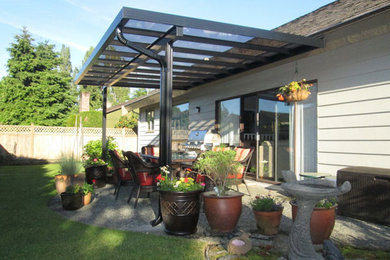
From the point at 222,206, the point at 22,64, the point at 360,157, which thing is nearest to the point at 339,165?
the point at 360,157

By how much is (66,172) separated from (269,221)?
3.86 meters

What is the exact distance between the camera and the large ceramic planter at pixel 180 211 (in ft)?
10.2

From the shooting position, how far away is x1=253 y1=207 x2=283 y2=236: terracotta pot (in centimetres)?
307

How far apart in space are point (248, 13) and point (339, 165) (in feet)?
26.9

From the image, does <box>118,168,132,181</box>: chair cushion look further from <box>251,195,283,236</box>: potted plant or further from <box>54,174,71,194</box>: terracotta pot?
<box>251,195,283,236</box>: potted plant

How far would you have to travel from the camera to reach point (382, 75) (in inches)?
162

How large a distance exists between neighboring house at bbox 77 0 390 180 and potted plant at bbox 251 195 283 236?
80.3 inches

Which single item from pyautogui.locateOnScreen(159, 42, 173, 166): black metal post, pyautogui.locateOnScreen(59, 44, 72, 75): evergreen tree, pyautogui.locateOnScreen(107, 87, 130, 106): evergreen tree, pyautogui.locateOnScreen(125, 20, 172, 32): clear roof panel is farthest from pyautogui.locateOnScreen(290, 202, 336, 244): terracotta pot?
pyautogui.locateOnScreen(59, 44, 72, 75): evergreen tree

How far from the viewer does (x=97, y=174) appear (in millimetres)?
6320

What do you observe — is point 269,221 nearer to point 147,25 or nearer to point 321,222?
point 321,222

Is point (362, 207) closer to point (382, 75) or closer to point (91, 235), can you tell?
point (382, 75)

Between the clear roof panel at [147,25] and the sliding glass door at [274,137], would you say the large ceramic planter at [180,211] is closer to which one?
the clear roof panel at [147,25]

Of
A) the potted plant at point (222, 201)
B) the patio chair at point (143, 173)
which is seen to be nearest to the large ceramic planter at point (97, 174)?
the patio chair at point (143, 173)

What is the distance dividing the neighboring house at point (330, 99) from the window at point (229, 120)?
26mm
